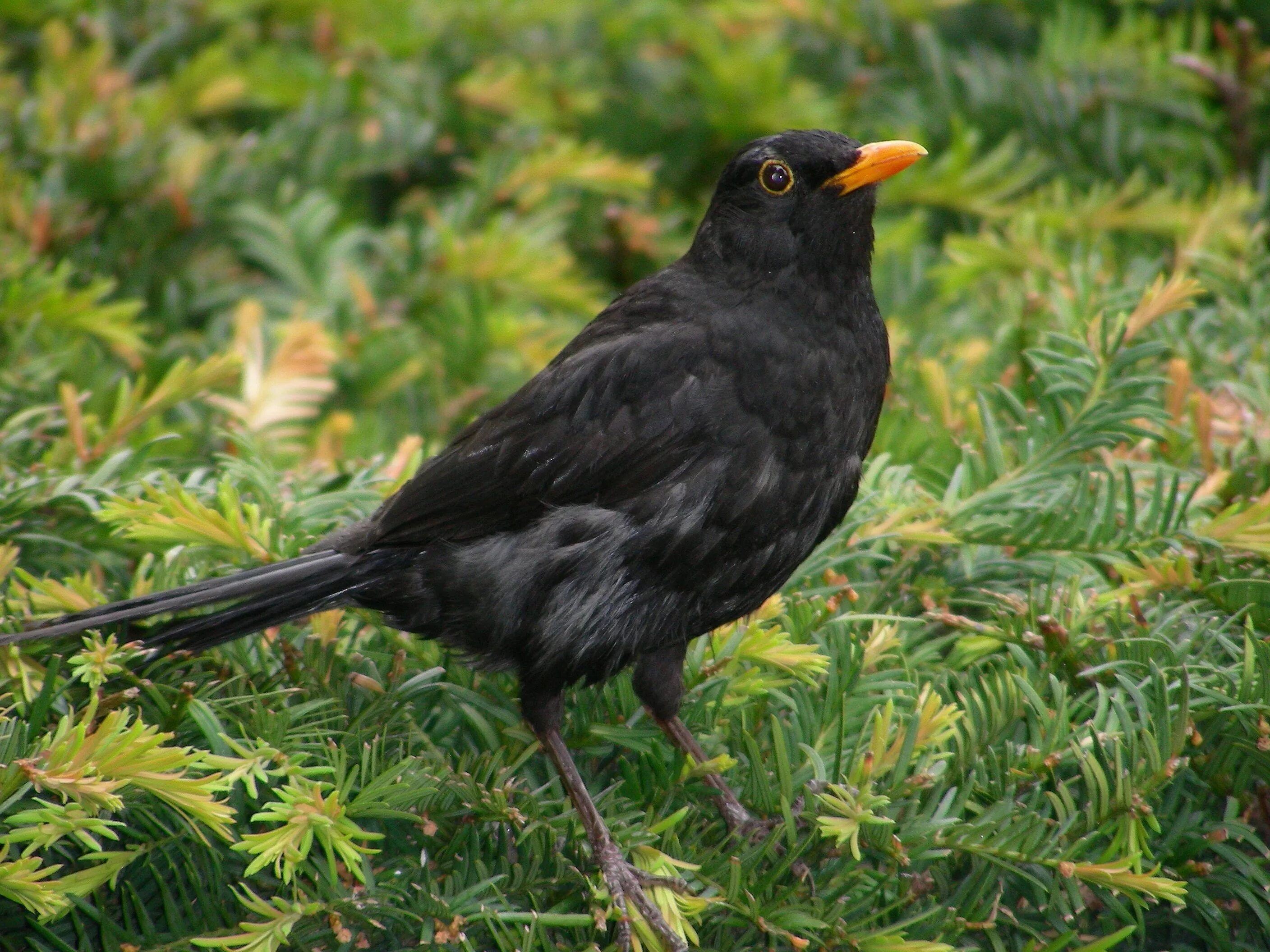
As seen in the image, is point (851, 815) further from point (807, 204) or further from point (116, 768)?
point (807, 204)

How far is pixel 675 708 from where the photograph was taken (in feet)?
7.96

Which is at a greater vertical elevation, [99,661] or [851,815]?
[99,661]

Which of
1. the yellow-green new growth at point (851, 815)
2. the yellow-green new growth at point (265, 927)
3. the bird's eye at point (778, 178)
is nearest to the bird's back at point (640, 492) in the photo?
the bird's eye at point (778, 178)

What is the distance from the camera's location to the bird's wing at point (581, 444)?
2582 mm

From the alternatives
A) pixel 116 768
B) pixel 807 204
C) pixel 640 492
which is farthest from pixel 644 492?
pixel 116 768

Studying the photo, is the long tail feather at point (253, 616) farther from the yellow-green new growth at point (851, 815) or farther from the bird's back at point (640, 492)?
the yellow-green new growth at point (851, 815)

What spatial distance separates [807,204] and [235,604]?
4.79ft

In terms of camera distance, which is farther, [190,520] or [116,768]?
[190,520]

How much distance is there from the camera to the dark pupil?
9.40ft

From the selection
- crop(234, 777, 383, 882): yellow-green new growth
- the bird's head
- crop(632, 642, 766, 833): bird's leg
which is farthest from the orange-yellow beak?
crop(234, 777, 383, 882): yellow-green new growth

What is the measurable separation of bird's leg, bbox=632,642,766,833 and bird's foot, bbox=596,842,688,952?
19cm

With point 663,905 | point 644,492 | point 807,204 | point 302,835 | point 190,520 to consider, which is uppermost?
point 807,204

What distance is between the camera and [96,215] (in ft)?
12.7

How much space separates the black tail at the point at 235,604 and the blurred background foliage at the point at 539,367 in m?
0.06
